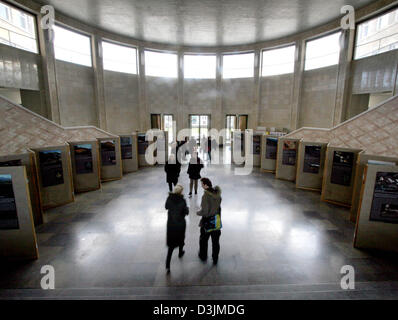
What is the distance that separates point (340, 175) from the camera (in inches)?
284

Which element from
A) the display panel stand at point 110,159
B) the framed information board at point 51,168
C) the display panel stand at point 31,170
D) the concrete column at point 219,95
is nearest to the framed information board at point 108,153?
the display panel stand at point 110,159

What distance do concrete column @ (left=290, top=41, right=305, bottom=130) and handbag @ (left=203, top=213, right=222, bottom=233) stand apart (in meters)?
15.8

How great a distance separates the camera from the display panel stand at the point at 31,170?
17.3 feet

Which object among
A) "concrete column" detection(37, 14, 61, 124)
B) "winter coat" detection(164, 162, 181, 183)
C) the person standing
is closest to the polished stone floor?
the person standing

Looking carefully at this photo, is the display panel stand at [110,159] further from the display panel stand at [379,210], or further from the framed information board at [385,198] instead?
the framed information board at [385,198]

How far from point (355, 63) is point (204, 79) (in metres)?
11.4

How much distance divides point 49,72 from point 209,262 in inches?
581

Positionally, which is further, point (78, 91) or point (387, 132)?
point (78, 91)

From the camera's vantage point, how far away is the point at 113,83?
17469 mm

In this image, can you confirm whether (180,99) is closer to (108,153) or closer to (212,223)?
(108,153)

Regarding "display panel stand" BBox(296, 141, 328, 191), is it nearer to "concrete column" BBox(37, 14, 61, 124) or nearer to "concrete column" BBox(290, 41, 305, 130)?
"concrete column" BBox(290, 41, 305, 130)
